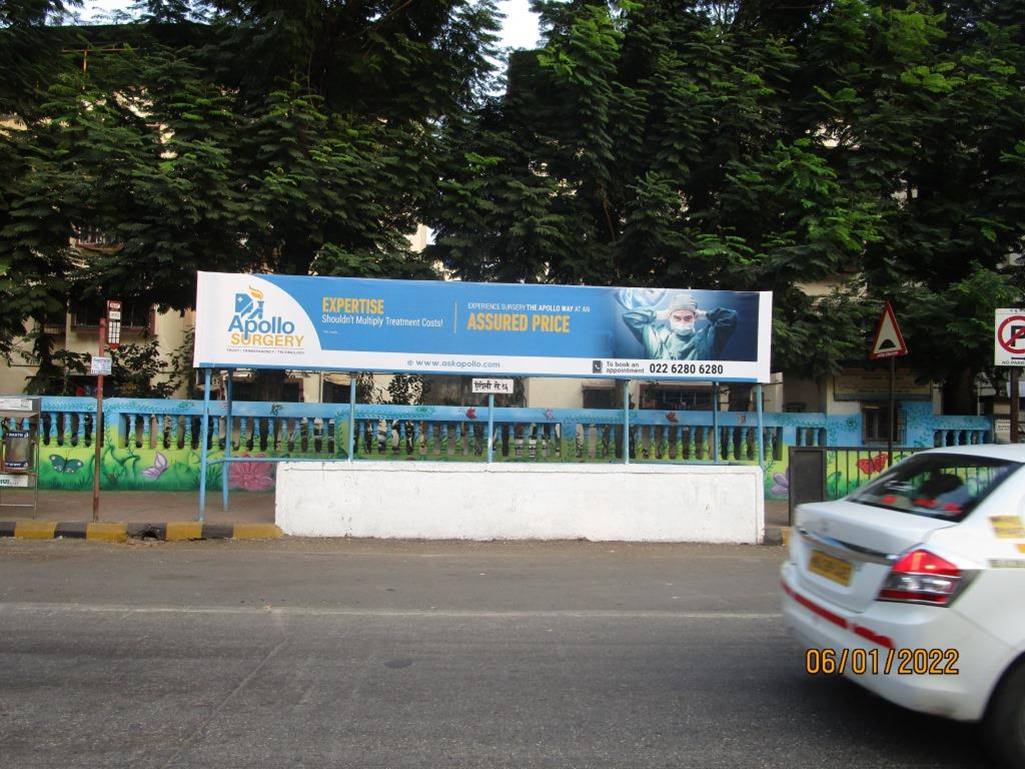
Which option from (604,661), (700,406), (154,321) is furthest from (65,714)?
(154,321)

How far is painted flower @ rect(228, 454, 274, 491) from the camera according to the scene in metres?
13.0

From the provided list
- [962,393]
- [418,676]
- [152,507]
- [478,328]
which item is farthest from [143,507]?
[962,393]

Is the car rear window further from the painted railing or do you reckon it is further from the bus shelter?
the painted railing

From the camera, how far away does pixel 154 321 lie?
87.2ft

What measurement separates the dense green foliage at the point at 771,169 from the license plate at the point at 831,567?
29.3 feet

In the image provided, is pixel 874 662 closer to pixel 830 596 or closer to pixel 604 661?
pixel 830 596

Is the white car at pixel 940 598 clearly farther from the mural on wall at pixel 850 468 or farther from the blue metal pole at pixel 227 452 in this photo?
the blue metal pole at pixel 227 452

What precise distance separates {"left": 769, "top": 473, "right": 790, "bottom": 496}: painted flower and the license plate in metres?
9.51

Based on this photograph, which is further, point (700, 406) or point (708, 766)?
point (700, 406)

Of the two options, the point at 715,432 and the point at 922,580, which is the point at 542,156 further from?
the point at 922,580

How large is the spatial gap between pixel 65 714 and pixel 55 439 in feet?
33.7

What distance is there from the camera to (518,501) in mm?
10367

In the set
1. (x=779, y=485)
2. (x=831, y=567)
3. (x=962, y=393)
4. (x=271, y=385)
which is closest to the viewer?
(x=831, y=567)
